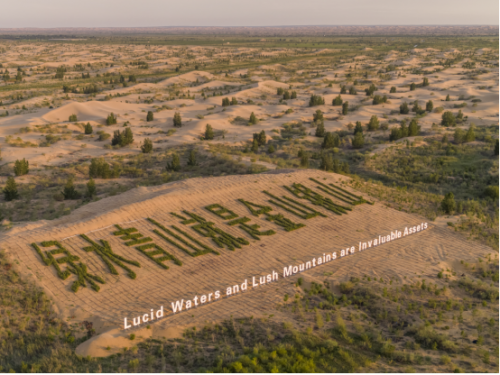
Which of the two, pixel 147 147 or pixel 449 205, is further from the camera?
pixel 147 147

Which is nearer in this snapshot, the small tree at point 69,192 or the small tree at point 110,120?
the small tree at point 69,192

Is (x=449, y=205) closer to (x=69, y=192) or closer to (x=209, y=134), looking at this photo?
(x=69, y=192)

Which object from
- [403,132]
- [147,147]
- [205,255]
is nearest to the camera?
[205,255]

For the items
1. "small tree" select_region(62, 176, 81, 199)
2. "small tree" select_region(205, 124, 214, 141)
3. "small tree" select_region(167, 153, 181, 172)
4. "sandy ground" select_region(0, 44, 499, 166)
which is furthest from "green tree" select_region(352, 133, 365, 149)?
"small tree" select_region(62, 176, 81, 199)

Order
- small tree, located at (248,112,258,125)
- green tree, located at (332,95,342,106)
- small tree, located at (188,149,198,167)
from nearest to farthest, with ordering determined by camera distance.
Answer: small tree, located at (188,149,198,167)
small tree, located at (248,112,258,125)
green tree, located at (332,95,342,106)

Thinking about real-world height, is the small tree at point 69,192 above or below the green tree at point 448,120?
below

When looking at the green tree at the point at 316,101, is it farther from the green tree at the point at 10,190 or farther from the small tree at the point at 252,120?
the green tree at the point at 10,190

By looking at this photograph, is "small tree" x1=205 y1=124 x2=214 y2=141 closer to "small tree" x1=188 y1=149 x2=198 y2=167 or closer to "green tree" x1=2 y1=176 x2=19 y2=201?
"small tree" x1=188 y1=149 x2=198 y2=167

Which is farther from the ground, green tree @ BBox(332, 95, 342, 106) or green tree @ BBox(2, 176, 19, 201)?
green tree @ BBox(332, 95, 342, 106)

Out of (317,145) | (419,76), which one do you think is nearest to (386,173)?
(317,145)

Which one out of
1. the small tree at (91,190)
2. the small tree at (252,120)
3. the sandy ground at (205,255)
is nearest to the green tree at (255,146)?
the small tree at (252,120)

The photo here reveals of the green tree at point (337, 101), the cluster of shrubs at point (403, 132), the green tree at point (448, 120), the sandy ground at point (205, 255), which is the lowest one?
the sandy ground at point (205, 255)

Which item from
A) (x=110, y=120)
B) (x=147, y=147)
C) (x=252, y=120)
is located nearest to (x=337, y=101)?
(x=252, y=120)

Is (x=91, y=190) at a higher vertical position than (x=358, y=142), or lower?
lower
